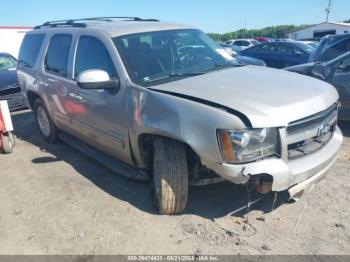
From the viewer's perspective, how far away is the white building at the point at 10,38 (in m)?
20.8

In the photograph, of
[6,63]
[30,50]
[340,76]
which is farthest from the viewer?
[6,63]

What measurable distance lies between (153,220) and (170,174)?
0.55m

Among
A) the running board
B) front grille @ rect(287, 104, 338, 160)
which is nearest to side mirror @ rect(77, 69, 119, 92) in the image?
the running board

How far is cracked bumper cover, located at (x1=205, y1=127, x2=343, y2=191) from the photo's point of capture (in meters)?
2.89

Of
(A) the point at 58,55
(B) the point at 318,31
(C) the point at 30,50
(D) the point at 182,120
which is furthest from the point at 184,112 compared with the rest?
(B) the point at 318,31

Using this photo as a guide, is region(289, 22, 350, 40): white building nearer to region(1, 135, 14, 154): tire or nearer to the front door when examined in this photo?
region(1, 135, 14, 154): tire

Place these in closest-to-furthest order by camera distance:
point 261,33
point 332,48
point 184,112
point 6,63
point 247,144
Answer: point 247,144
point 184,112
point 332,48
point 6,63
point 261,33

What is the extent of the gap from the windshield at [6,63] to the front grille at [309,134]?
358 inches

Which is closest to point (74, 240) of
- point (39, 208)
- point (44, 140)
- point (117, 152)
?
point (39, 208)

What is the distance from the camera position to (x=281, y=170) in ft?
9.54

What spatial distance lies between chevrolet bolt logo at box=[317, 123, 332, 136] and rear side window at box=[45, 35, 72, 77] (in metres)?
3.31

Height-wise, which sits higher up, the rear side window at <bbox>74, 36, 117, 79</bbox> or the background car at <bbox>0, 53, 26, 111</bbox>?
the rear side window at <bbox>74, 36, 117, 79</bbox>

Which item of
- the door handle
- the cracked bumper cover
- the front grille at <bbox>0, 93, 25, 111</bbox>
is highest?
the door handle

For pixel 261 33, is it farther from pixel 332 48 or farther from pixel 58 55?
pixel 58 55
